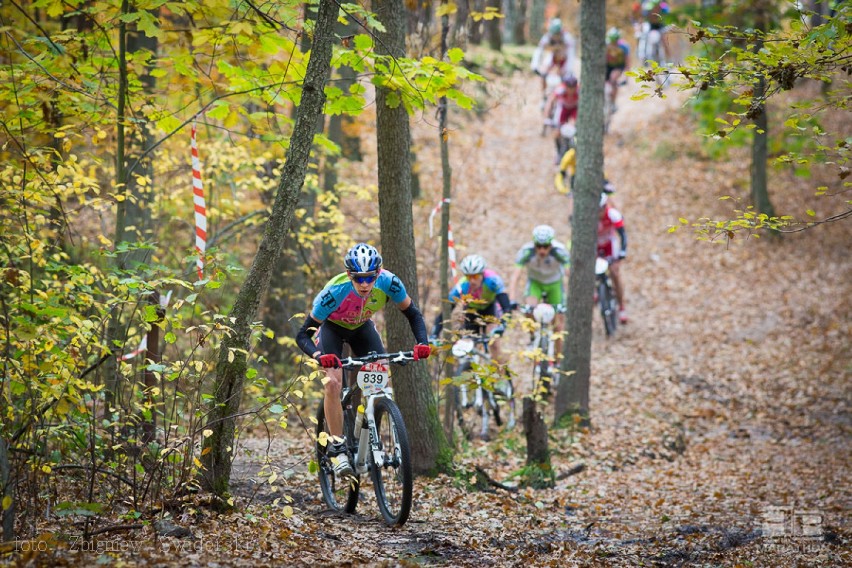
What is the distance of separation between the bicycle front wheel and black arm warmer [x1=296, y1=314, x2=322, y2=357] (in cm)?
68

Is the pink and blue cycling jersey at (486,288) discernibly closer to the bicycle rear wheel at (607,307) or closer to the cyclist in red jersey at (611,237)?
the cyclist in red jersey at (611,237)

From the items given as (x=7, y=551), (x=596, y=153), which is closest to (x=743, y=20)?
(x=596, y=153)

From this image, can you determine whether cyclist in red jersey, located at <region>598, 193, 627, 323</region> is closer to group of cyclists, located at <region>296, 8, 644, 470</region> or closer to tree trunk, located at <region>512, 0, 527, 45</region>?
group of cyclists, located at <region>296, 8, 644, 470</region>

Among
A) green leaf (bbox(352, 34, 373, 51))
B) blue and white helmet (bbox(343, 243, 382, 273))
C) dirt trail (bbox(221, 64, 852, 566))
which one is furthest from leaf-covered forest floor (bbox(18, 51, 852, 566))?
blue and white helmet (bbox(343, 243, 382, 273))

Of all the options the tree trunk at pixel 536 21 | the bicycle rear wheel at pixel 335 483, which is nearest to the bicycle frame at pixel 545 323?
the bicycle rear wheel at pixel 335 483

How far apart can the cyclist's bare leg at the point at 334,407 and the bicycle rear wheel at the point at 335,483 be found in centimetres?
17

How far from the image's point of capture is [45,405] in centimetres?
471

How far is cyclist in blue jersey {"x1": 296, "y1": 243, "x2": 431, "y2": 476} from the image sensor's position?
5.95 m

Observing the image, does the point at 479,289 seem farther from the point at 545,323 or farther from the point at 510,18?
the point at 510,18

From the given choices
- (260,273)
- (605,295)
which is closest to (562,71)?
(605,295)

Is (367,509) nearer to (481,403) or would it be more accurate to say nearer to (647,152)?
(481,403)

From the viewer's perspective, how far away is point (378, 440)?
19.9ft

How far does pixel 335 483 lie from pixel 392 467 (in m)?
1.30

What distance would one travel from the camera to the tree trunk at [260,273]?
16.8 feet
